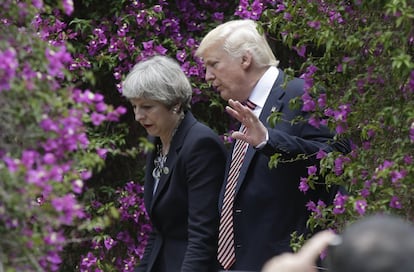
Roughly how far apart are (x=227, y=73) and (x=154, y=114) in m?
0.35

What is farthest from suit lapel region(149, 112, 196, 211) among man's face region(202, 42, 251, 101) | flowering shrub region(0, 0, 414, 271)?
flowering shrub region(0, 0, 414, 271)

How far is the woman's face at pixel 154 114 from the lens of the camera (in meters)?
4.21

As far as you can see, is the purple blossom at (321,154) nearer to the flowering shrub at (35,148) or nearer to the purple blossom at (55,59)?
the flowering shrub at (35,148)

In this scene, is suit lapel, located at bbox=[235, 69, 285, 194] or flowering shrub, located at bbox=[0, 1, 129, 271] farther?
suit lapel, located at bbox=[235, 69, 285, 194]

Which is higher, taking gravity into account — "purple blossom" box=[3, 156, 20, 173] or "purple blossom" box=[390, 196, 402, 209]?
"purple blossom" box=[3, 156, 20, 173]

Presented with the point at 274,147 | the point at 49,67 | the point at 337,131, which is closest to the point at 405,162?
the point at 337,131

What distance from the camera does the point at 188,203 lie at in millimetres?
4184

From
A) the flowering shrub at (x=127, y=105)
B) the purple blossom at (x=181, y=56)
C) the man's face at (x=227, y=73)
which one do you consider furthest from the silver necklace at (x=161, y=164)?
the purple blossom at (x=181, y=56)

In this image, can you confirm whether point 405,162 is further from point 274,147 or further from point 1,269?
point 1,269

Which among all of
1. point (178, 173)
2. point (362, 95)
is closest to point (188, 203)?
point (178, 173)

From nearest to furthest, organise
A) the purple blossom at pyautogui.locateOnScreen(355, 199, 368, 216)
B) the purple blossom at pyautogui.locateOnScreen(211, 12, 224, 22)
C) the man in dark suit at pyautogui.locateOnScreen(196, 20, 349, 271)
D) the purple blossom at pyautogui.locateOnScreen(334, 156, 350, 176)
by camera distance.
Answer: the purple blossom at pyautogui.locateOnScreen(355, 199, 368, 216) → the purple blossom at pyautogui.locateOnScreen(334, 156, 350, 176) → the man in dark suit at pyautogui.locateOnScreen(196, 20, 349, 271) → the purple blossom at pyautogui.locateOnScreen(211, 12, 224, 22)

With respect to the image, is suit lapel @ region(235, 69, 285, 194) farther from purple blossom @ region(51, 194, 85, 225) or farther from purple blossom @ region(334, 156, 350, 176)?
purple blossom @ region(51, 194, 85, 225)

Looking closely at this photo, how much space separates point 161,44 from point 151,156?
1370 millimetres

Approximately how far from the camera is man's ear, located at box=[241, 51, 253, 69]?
13.9 ft
